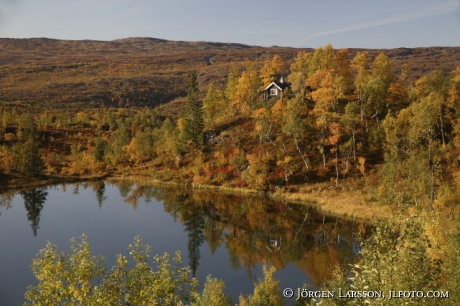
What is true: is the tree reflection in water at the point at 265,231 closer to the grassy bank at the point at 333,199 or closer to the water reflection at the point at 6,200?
the grassy bank at the point at 333,199

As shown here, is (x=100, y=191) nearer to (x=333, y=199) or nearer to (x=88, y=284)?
(x=333, y=199)

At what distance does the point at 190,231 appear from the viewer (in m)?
59.8

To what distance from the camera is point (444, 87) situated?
7669 centimetres

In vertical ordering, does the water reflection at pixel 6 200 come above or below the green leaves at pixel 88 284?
below

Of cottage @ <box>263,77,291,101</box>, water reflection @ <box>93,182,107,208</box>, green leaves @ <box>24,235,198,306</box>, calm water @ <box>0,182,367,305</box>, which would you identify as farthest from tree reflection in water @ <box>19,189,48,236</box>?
cottage @ <box>263,77,291,101</box>

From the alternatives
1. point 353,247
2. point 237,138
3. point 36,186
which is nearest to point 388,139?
point 353,247

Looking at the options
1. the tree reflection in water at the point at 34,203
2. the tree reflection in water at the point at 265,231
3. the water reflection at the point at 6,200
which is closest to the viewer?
the tree reflection in water at the point at 265,231

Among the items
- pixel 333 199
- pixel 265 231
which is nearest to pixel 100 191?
pixel 265 231

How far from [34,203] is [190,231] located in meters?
37.8

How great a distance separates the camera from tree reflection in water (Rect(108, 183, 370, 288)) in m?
46.3

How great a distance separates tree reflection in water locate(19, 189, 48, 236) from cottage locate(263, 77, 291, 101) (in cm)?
6051

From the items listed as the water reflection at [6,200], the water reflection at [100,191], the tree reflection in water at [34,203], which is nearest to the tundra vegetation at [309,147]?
the water reflection at [6,200]

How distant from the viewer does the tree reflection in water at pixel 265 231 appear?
152 feet

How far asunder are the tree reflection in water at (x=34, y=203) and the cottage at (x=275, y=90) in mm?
60506
